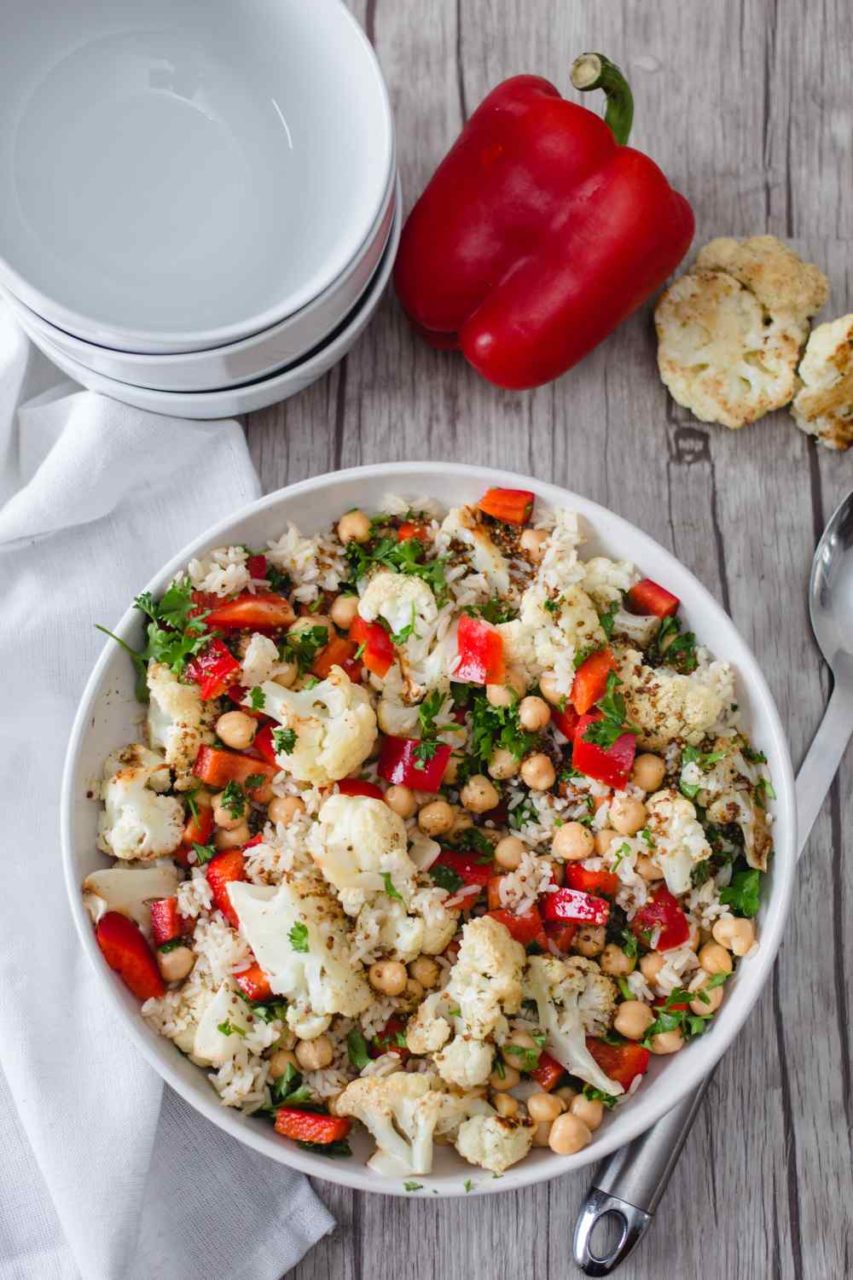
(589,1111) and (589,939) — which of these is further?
(589,939)

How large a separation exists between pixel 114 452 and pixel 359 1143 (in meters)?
1.65

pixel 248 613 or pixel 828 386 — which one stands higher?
pixel 828 386

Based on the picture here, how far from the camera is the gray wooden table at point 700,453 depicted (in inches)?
117

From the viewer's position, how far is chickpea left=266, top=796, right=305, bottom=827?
2.62 meters

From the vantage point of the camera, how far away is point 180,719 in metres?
2.59

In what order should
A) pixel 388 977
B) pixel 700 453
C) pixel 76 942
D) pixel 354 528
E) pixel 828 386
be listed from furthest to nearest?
pixel 700 453 < pixel 828 386 < pixel 76 942 < pixel 354 528 < pixel 388 977

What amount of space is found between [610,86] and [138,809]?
1923 mm

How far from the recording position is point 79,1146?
2.75 meters

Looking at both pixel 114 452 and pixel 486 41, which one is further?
pixel 486 41

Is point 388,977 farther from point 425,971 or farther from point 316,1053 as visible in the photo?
point 316,1053

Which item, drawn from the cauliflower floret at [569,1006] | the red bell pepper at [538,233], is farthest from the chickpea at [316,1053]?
the red bell pepper at [538,233]

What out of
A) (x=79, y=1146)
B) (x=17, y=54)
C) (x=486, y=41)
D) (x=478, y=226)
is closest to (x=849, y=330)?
(x=478, y=226)

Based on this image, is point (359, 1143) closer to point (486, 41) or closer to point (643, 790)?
point (643, 790)

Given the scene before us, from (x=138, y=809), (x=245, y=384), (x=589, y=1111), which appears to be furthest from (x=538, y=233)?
(x=589, y=1111)
